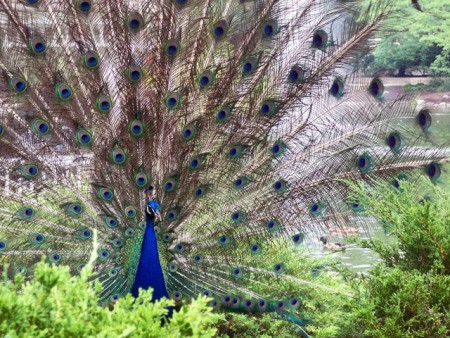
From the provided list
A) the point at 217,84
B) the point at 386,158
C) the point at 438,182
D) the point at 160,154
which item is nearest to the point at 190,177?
the point at 160,154

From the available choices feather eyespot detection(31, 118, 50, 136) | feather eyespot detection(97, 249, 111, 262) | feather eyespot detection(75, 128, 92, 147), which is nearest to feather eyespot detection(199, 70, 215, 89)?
feather eyespot detection(75, 128, 92, 147)

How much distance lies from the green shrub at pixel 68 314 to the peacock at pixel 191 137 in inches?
90.9

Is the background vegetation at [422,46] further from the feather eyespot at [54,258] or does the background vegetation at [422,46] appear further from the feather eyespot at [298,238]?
the feather eyespot at [54,258]

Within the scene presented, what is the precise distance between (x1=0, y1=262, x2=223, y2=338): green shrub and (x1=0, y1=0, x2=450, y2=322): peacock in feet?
7.57

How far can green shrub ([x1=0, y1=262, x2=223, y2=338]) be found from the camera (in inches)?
64.6

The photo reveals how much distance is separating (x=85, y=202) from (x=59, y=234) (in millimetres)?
282

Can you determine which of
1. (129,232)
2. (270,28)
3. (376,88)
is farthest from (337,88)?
(129,232)

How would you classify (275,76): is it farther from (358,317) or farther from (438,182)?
(358,317)

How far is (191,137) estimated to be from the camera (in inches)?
177

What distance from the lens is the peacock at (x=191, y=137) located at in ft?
14.0

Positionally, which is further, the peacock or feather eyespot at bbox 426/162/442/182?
feather eyespot at bbox 426/162/442/182

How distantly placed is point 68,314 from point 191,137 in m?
2.91

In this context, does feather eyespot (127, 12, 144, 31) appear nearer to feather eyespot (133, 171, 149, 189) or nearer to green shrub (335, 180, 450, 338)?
feather eyespot (133, 171, 149, 189)

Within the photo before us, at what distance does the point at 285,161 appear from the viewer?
4.74 metres
